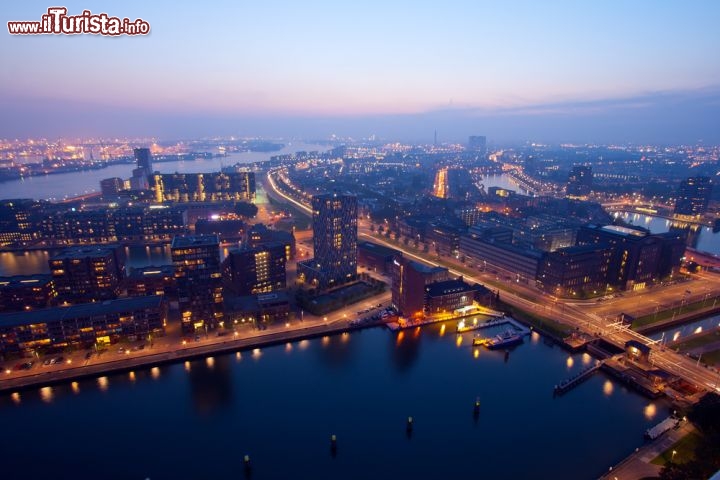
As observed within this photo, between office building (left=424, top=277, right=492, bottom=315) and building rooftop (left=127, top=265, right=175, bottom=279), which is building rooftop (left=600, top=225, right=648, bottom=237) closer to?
office building (left=424, top=277, right=492, bottom=315)

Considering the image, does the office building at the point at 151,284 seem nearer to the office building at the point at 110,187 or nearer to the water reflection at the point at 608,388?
the water reflection at the point at 608,388

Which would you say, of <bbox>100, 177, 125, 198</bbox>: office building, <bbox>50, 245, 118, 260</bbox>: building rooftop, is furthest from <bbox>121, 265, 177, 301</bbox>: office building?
<bbox>100, 177, 125, 198</bbox>: office building

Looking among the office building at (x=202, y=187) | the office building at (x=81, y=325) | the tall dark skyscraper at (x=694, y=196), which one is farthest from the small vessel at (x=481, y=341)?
the office building at (x=202, y=187)

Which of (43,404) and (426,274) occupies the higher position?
(426,274)

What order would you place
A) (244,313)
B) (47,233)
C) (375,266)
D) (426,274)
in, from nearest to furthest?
(244,313) → (426,274) → (375,266) → (47,233)

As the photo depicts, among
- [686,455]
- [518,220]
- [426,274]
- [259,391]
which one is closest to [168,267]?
[259,391]

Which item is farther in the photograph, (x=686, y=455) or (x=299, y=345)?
(x=299, y=345)

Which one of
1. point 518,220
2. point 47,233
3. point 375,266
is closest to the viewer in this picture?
point 375,266

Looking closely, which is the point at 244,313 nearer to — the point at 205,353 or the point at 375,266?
the point at 205,353
